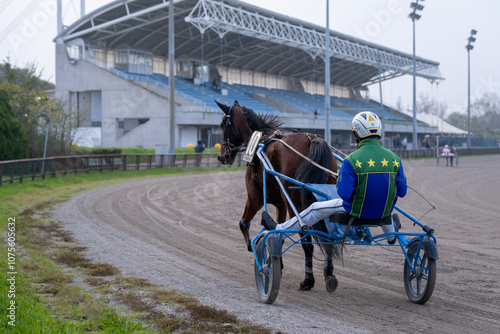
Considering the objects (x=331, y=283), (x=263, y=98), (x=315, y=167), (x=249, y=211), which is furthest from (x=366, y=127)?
(x=263, y=98)

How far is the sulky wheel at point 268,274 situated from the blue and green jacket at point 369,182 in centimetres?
85

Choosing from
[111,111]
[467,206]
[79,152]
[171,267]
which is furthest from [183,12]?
[171,267]

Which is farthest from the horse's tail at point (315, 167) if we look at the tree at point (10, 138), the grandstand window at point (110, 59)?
the grandstand window at point (110, 59)

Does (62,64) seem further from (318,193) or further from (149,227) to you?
(318,193)

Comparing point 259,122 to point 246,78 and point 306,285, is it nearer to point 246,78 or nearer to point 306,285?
point 306,285

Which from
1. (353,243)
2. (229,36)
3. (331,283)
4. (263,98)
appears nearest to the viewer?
(353,243)

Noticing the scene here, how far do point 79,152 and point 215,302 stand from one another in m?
24.1

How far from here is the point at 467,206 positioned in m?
14.6

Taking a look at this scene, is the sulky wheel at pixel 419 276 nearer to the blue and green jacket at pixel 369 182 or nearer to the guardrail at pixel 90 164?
the blue and green jacket at pixel 369 182

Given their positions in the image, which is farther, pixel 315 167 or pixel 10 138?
pixel 10 138

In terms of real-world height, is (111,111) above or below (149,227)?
above

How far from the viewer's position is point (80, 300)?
528cm

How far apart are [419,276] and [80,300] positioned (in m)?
3.25

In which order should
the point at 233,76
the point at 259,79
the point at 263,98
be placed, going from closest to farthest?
the point at 263,98
the point at 233,76
the point at 259,79
